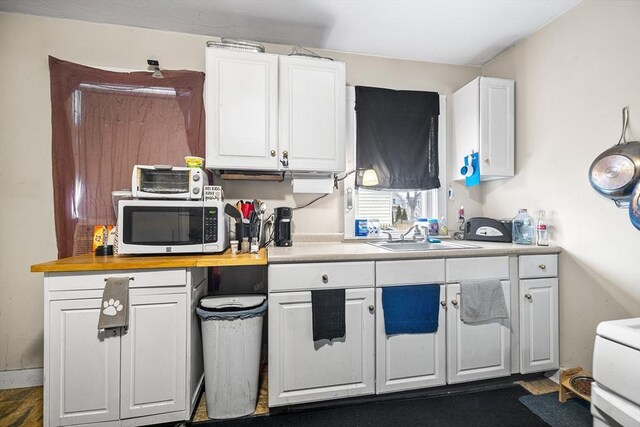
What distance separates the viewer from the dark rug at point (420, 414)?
162 cm

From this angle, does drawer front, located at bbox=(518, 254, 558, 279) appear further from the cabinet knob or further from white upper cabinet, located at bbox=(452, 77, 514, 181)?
the cabinet knob

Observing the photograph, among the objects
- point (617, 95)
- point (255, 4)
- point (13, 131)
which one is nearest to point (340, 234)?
point (255, 4)

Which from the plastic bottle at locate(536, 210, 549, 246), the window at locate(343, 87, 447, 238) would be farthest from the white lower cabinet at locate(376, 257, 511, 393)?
the window at locate(343, 87, 447, 238)

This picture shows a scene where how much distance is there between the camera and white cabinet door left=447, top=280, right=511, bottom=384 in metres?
1.84

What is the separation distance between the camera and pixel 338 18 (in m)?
2.04

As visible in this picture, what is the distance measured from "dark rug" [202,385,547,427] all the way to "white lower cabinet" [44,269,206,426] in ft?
1.12

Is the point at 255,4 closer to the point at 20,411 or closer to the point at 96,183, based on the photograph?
the point at 96,183

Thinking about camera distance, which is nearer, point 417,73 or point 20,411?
point 20,411

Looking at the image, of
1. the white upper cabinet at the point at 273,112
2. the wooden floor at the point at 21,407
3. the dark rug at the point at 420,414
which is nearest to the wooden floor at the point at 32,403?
the wooden floor at the point at 21,407

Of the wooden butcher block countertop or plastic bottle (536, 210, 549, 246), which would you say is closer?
the wooden butcher block countertop

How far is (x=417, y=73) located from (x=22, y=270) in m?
3.58

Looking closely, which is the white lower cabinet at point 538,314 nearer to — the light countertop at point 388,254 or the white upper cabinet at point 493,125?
the light countertop at point 388,254

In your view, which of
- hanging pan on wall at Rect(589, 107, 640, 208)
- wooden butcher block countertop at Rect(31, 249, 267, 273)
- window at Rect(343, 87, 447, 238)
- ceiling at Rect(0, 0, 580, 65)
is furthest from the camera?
window at Rect(343, 87, 447, 238)

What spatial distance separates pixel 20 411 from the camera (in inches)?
67.4
